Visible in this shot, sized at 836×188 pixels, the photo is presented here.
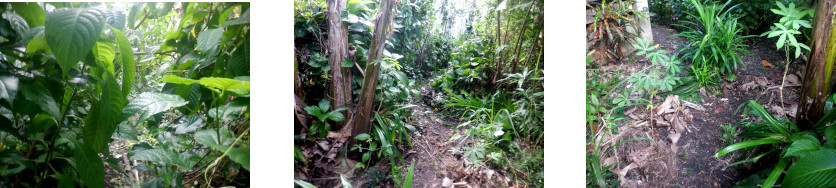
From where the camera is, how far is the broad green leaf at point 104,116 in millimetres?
1027

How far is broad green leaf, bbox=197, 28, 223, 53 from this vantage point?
105cm

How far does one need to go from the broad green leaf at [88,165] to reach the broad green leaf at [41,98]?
0.10m

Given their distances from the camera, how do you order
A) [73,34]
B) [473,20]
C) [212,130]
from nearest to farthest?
[73,34]
[212,130]
[473,20]

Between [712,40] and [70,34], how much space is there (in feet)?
5.28

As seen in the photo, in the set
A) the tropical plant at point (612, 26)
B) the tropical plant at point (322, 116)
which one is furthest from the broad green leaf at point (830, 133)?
the tropical plant at point (322, 116)

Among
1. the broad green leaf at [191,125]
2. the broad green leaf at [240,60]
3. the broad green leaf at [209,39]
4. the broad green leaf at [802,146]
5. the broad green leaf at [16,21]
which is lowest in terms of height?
the broad green leaf at [802,146]

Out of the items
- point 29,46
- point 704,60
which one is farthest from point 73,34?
point 704,60

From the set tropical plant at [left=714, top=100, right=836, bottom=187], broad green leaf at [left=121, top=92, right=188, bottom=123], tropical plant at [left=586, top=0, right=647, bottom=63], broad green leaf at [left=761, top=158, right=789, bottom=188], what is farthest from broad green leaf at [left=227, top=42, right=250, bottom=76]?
broad green leaf at [left=761, top=158, right=789, bottom=188]

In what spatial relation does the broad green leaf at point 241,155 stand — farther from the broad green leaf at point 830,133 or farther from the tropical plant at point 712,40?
the broad green leaf at point 830,133

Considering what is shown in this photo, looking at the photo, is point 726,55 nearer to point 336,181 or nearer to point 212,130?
point 336,181

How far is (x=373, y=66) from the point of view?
1.24 meters

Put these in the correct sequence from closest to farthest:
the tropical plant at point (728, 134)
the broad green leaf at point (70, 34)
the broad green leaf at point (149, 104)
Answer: the broad green leaf at point (70, 34)
the broad green leaf at point (149, 104)
the tropical plant at point (728, 134)

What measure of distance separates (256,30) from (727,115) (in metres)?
1.34

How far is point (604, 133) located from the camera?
128 cm
